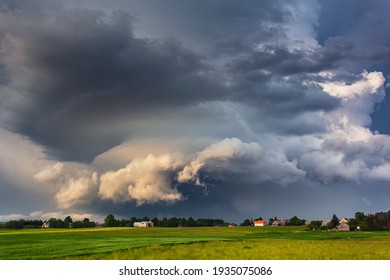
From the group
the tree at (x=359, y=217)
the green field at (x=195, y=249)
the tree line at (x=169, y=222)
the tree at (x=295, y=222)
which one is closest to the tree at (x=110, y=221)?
the tree line at (x=169, y=222)

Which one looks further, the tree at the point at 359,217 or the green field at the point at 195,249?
the tree at the point at 359,217

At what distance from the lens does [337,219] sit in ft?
456

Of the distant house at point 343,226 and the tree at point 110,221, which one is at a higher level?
the tree at point 110,221

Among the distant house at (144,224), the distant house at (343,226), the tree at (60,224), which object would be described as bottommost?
the distant house at (343,226)

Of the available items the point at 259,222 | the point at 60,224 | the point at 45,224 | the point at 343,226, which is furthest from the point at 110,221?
the point at 343,226

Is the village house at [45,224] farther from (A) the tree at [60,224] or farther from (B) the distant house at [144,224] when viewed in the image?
(B) the distant house at [144,224]

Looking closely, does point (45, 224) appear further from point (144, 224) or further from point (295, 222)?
point (295, 222)
